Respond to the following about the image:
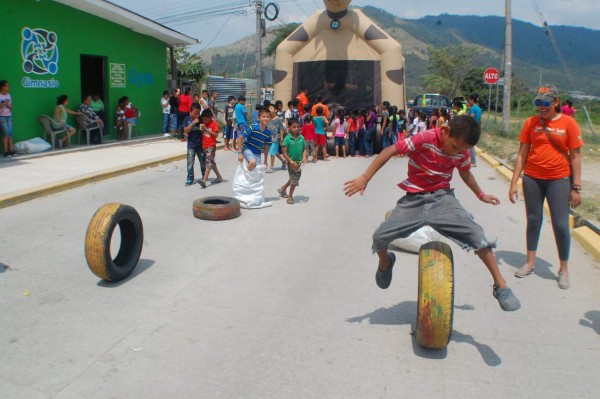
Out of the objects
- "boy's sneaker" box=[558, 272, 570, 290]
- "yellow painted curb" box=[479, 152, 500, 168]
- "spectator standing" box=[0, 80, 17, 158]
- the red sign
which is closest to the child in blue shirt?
"boy's sneaker" box=[558, 272, 570, 290]

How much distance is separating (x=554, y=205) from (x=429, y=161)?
7.10 feet

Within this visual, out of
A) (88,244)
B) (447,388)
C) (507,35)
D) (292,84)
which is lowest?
(447,388)

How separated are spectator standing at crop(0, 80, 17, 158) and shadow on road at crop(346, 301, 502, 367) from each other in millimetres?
10957

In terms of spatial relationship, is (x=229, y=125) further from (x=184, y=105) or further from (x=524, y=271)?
(x=524, y=271)

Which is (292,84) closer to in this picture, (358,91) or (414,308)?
(358,91)

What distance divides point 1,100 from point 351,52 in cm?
1189

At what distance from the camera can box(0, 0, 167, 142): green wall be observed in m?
13.8

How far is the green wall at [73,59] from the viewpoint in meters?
13.8

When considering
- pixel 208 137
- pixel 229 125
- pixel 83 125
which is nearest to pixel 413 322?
pixel 208 137

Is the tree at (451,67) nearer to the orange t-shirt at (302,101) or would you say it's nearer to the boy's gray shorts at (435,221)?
the orange t-shirt at (302,101)

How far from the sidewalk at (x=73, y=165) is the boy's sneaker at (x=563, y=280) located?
7831 mm

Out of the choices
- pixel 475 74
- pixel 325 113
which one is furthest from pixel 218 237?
pixel 475 74

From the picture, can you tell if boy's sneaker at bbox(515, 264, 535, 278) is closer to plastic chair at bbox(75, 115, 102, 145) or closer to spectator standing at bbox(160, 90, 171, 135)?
plastic chair at bbox(75, 115, 102, 145)

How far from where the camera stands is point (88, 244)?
17.3 feet
